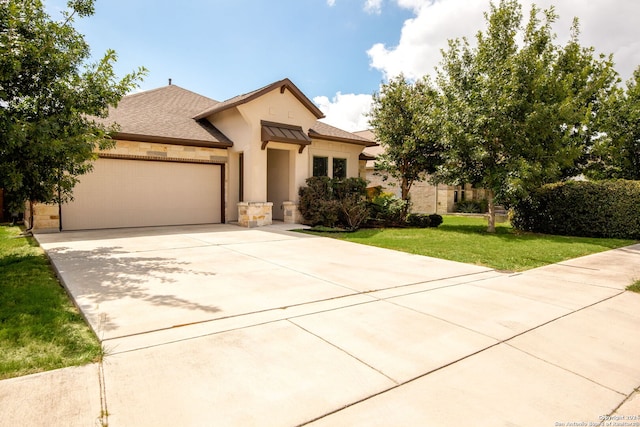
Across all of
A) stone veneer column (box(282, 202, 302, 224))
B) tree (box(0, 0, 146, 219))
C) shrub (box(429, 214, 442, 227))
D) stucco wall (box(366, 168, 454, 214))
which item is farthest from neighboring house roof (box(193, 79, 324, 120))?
stucco wall (box(366, 168, 454, 214))

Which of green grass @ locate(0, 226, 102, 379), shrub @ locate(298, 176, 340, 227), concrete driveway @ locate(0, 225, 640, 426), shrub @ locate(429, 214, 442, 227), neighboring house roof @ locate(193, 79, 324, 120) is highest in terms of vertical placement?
neighboring house roof @ locate(193, 79, 324, 120)

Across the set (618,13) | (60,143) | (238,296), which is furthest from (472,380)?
(618,13)

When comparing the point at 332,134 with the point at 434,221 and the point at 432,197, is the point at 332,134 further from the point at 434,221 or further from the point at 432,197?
the point at 432,197

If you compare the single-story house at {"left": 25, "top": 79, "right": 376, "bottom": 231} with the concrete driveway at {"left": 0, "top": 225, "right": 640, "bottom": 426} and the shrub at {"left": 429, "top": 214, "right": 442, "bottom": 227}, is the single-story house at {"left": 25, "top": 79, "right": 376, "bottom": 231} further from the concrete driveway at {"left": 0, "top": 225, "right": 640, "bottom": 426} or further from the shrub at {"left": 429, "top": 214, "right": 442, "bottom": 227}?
the concrete driveway at {"left": 0, "top": 225, "right": 640, "bottom": 426}

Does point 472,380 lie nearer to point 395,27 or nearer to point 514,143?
point 514,143

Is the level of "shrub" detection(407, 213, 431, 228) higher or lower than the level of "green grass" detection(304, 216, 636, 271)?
higher

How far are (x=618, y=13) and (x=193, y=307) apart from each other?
60.4 feet

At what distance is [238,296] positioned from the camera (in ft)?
16.6

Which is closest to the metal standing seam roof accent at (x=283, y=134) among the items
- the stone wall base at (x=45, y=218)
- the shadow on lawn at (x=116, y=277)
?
the shadow on lawn at (x=116, y=277)

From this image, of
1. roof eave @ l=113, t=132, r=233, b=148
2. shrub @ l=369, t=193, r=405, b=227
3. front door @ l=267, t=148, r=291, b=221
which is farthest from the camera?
front door @ l=267, t=148, r=291, b=221

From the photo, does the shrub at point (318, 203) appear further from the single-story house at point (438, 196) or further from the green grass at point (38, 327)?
the single-story house at point (438, 196)

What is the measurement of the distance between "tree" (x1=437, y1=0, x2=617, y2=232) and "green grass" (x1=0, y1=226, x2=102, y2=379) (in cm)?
1253

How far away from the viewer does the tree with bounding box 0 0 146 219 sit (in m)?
6.06

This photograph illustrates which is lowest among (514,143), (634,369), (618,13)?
(634,369)
